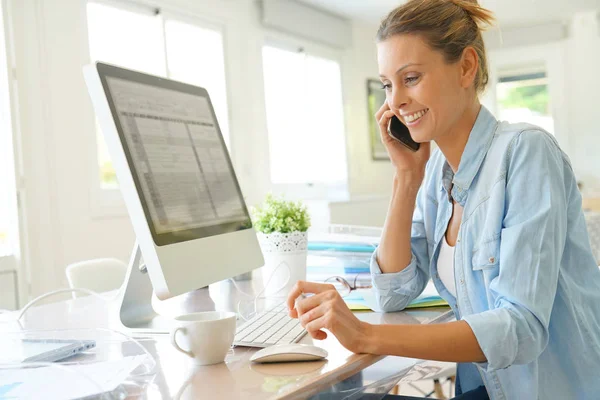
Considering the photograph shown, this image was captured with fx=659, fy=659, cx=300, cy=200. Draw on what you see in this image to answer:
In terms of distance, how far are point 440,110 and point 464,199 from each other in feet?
0.57

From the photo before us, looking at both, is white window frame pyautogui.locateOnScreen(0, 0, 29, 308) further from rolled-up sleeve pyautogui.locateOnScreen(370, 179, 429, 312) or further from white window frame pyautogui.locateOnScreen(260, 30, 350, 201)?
rolled-up sleeve pyautogui.locateOnScreen(370, 179, 429, 312)

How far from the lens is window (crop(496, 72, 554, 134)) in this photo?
7.65 meters

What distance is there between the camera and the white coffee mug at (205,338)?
954 mm

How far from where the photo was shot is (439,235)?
133cm

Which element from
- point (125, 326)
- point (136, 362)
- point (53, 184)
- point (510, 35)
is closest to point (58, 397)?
point (136, 362)

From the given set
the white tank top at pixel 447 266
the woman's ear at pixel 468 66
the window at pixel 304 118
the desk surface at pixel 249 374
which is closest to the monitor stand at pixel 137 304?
the desk surface at pixel 249 374

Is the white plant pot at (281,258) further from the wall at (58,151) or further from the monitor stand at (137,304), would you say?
the wall at (58,151)

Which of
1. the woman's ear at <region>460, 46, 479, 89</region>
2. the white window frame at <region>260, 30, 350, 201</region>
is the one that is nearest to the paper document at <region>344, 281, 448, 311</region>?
the woman's ear at <region>460, 46, 479, 89</region>

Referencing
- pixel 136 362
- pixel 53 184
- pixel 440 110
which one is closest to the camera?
pixel 136 362

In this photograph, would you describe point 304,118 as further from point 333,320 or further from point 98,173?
point 333,320

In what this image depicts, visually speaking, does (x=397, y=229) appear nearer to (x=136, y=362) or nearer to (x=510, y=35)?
(x=136, y=362)

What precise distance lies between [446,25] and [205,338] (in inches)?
27.6

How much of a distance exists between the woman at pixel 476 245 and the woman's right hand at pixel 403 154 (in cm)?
2

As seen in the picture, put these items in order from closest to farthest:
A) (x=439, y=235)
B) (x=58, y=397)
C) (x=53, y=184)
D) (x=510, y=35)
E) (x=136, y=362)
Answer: (x=58, y=397) → (x=136, y=362) → (x=439, y=235) → (x=53, y=184) → (x=510, y=35)
